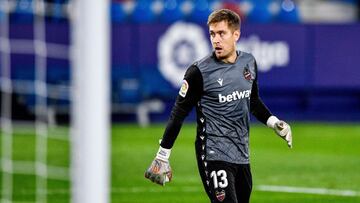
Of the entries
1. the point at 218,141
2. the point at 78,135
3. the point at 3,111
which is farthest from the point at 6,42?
the point at 78,135

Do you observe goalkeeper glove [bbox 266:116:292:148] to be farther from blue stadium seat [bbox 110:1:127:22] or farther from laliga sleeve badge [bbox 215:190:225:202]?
blue stadium seat [bbox 110:1:127:22]

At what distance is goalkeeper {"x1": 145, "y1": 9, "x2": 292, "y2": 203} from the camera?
27.3 feet

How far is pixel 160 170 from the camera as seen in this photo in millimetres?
8266

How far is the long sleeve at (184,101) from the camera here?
841cm

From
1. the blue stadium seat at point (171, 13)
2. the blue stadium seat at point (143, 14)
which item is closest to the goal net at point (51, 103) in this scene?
the blue stadium seat at point (143, 14)

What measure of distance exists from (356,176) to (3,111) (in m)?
11.2

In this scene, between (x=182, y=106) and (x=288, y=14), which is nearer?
(x=182, y=106)

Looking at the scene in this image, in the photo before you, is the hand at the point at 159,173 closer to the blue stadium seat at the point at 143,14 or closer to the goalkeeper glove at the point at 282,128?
the goalkeeper glove at the point at 282,128

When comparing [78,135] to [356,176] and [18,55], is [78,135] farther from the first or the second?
[18,55]

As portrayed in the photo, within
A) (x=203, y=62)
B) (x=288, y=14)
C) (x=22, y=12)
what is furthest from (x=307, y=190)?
(x=288, y=14)

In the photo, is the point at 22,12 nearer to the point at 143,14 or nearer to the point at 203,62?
the point at 143,14

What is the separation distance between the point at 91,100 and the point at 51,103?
620 inches

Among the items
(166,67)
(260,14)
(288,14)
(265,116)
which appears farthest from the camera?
(288,14)

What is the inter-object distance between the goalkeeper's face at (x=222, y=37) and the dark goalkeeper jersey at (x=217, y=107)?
16 centimetres
